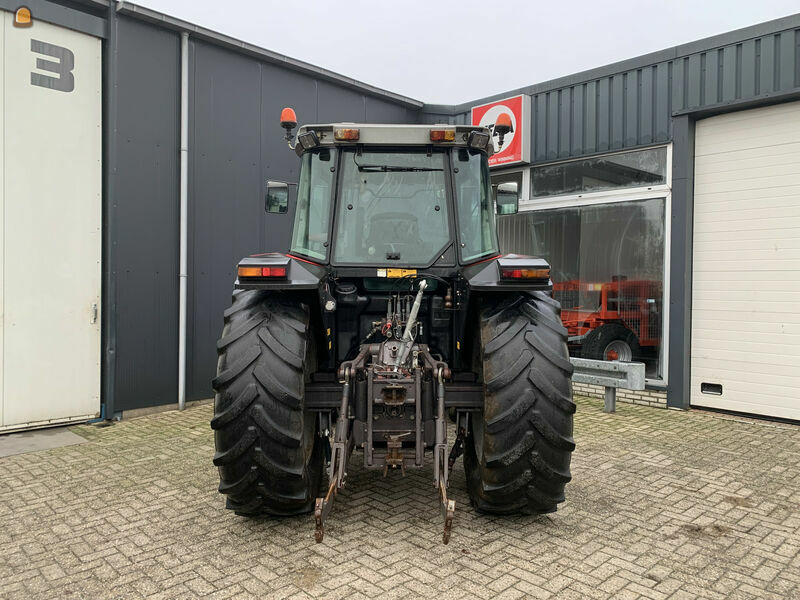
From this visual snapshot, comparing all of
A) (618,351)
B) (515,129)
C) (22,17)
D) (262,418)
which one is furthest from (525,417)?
(515,129)

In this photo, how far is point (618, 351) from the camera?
8.11 metres

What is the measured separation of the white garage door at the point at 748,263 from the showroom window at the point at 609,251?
467mm

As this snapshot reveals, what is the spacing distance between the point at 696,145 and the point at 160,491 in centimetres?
708

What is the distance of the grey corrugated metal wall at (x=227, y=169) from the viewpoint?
294 inches

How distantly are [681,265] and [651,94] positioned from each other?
2.22 meters

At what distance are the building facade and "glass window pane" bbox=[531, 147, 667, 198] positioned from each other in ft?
0.09

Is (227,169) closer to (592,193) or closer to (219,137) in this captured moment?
(219,137)

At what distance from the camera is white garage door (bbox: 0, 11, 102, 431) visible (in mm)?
6020

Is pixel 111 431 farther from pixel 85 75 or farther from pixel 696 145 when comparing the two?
pixel 696 145

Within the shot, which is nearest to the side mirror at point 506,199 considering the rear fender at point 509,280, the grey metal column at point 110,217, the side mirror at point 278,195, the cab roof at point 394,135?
the cab roof at point 394,135

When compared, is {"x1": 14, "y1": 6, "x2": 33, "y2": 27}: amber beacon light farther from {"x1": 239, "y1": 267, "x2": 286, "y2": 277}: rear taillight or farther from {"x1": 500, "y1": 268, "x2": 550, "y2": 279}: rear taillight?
{"x1": 500, "y1": 268, "x2": 550, "y2": 279}: rear taillight

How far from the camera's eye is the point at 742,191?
281 inches

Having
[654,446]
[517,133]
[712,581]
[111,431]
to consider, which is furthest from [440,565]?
[517,133]

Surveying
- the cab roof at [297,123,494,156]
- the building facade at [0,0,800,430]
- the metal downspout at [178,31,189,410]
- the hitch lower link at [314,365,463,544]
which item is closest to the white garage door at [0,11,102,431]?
the building facade at [0,0,800,430]
